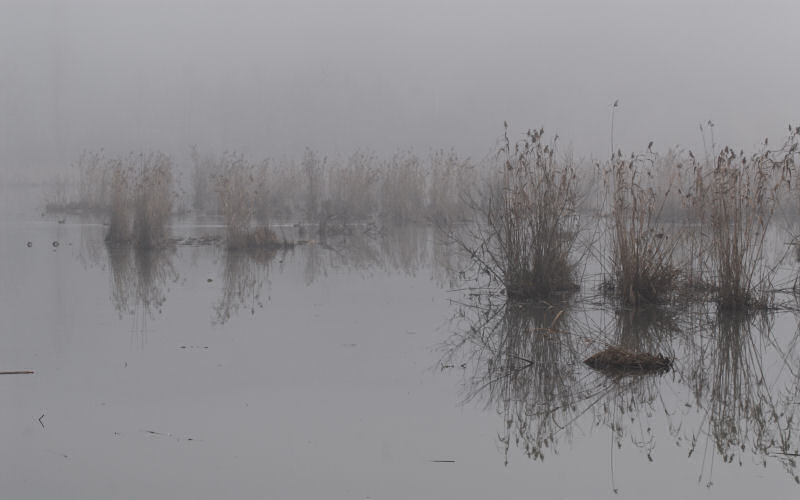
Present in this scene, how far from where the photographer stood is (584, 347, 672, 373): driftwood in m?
3.94

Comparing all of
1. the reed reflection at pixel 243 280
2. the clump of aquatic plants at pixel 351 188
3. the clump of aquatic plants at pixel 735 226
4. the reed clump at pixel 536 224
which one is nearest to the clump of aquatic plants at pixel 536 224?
the reed clump at pixel 536 224

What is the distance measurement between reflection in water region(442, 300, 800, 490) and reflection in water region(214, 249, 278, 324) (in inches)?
71.1

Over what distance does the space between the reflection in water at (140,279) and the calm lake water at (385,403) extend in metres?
0.10

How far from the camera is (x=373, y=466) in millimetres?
2658

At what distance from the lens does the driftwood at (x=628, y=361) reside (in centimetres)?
394

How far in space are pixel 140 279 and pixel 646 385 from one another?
5.71 m

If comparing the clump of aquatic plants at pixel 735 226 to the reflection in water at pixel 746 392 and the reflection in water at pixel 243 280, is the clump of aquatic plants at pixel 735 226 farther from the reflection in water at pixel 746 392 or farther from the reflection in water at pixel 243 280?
the reflection in water at pixel 243 280

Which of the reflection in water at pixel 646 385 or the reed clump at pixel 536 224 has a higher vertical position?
the reed clump at pixel 536 224

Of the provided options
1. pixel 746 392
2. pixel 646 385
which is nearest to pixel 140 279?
pixel 646 385

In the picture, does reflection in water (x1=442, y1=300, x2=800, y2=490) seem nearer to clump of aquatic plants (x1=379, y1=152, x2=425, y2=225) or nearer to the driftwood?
the driftwood

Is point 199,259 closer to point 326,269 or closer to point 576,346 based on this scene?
point 326,269

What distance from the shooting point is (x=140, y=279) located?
313 inches

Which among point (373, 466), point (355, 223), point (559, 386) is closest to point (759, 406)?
point (559, 386)

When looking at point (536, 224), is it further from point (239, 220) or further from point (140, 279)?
point (239, 220)
